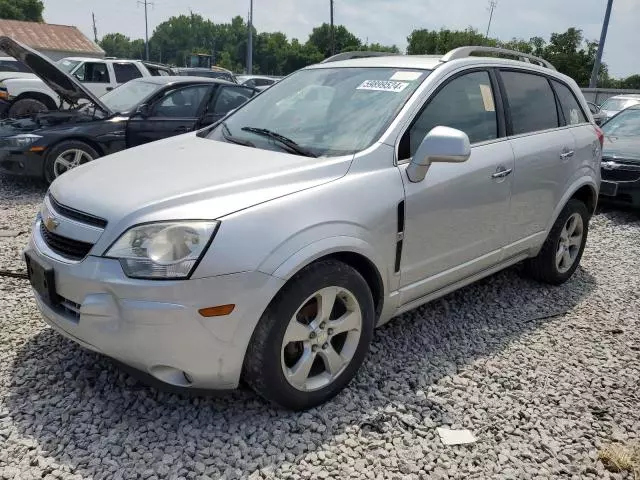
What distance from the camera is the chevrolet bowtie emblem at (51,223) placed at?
2.60 meters

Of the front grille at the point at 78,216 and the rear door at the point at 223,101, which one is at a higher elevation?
the rear door at the point at 223,101

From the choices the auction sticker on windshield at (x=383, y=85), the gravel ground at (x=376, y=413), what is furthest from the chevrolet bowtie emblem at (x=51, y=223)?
the auction sticker on windshield at (x=383, y=85)

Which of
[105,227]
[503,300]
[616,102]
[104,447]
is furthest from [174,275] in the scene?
[616,102]

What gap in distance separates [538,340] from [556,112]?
1.81 m

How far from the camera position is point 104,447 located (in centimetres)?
240

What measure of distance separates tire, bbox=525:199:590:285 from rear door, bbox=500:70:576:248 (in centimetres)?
23

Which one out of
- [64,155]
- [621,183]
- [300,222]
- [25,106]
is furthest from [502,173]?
[25,106]

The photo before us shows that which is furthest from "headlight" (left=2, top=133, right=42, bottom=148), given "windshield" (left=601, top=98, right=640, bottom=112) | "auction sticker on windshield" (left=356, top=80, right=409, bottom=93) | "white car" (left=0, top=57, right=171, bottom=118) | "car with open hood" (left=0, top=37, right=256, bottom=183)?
"windshield" (left=601, top=98, right=640, bottom=112)

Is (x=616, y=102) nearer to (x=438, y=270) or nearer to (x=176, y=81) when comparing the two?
(x=176, y=81)

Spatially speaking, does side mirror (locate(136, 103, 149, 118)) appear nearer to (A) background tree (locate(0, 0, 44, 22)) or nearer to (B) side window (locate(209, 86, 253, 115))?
(B) side window (locate(209, 86, 253, 115))

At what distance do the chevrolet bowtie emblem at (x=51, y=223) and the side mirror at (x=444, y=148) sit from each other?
180 cm

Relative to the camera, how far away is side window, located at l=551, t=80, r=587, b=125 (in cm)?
440

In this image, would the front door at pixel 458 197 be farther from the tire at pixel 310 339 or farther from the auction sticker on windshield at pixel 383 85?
the tire at pixel 310 339

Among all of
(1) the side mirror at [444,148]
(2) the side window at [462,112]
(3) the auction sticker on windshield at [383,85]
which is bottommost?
(1) the side mirror at [444,148]
